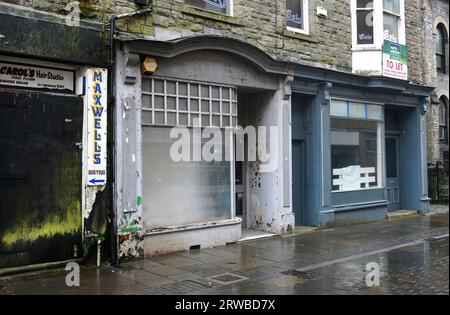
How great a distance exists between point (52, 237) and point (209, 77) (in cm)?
439

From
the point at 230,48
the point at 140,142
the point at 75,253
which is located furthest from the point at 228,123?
the point at 75,253

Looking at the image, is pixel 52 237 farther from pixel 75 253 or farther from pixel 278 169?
pixel 278 169

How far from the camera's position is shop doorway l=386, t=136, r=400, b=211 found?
15469 millimetres

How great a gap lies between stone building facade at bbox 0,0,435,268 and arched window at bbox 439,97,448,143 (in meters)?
3.47

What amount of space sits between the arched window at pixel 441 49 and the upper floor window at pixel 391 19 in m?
5.09

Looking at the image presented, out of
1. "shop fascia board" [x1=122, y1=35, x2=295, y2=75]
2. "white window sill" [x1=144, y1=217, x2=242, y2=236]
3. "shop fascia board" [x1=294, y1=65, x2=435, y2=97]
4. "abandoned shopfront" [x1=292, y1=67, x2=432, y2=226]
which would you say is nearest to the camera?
"shop fascia board" [x1=122, y1=35, x2=295, y2=75]

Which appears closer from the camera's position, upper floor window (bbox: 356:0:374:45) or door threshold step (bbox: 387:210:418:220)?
upper floor window (bbox: 356:0:374:45)

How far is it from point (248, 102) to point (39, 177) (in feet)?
18.7

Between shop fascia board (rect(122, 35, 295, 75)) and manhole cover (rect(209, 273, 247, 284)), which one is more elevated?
shop fascia board (rect(122, 35, 295, 75))

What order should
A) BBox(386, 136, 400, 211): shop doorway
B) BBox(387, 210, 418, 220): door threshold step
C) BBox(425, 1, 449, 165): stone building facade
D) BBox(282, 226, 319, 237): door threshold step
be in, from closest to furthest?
1. BBox(282, 226, 319, 237): door threshold step
2. BBox(387, 210, 418, 220): door threshold step
3. BBox(386, 136, 400, 211): shop doorway
4. BBox(425, 1, 449, 165): stone building facade

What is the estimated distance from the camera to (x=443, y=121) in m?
19.2

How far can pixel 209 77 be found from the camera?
10.0 metres

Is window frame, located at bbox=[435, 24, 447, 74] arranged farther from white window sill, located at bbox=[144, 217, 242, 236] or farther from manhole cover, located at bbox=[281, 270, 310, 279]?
manhole cover, located at bbox=[281, 270, 310, 279]

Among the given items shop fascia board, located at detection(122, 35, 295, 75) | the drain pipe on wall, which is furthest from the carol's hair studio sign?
shop fascia board, located at detection(122, 35, 295, 75)
